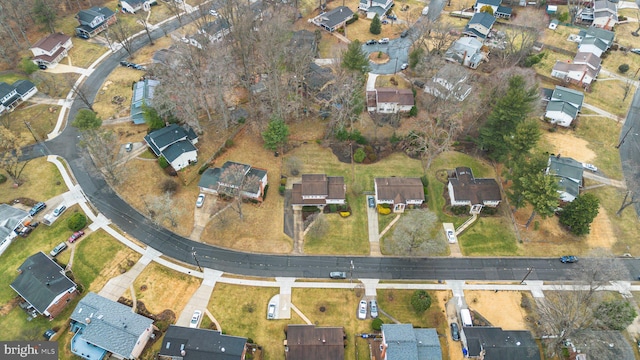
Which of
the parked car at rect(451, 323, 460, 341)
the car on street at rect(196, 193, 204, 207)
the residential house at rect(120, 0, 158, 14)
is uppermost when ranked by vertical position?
the residential house at rect(120, 0, 158, 14)

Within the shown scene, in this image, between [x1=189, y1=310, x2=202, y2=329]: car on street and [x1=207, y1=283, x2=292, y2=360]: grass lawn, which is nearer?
[x1=207, y1=283, x2=292, y2=360]: grass lawn

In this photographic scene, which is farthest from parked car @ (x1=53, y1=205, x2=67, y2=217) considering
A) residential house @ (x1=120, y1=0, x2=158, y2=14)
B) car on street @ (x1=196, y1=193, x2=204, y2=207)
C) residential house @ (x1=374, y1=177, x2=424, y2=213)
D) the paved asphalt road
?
residential house @ (x1=120, y1=0, x2=158, y2=14)

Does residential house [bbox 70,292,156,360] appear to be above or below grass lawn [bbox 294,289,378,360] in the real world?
above

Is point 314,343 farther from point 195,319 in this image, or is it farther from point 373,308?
point 195,319

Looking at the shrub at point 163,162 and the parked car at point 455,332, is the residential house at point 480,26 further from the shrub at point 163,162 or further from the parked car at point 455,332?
the shrub at point 163,162

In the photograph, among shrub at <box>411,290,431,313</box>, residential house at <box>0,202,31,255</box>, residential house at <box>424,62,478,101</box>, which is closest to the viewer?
shrub at <box>411,290,431,313</box>

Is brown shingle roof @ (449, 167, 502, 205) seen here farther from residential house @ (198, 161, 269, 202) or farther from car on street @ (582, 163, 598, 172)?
residential house @ (198, 161, 269, 202)
